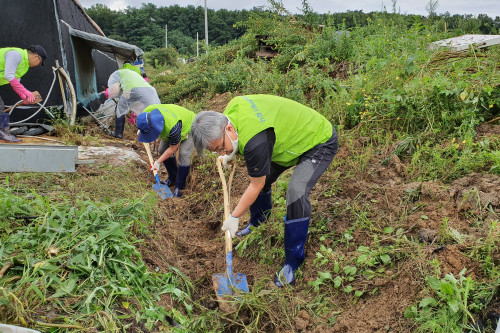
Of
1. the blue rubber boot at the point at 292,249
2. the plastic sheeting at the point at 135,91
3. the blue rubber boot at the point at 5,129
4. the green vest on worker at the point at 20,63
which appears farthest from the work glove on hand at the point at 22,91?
the blue rubber boot at the point at 292,249

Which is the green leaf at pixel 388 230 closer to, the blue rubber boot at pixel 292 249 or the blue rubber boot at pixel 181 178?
the blue rubber boot at pixel 292 249

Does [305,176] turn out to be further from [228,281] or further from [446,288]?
[446,288]

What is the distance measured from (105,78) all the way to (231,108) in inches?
443

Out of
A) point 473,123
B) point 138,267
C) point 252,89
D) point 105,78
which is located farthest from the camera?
point 105,78

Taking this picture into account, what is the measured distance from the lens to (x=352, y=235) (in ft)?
10.1

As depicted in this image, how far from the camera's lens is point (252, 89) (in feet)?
23.7

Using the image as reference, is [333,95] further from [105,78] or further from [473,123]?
[105,78]

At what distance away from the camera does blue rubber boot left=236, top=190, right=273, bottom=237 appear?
11.7ft

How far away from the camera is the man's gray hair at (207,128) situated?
2402mm

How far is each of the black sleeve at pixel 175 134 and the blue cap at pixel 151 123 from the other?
0.57 ft

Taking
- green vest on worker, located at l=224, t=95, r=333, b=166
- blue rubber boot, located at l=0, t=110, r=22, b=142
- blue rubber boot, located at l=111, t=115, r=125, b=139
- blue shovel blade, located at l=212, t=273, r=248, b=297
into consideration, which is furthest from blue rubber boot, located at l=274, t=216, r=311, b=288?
blue rubber boot, located at l=111, t=115, r=125, b=139

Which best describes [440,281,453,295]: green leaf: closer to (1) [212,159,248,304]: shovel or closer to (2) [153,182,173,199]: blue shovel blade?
(1) [212,159,248,304]: shovel

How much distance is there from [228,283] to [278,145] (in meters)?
1.17

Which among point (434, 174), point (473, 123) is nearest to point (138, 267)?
point (434, 174)
